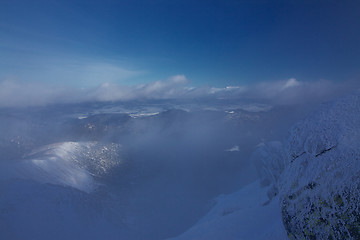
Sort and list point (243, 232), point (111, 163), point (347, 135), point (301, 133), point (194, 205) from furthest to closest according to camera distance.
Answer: point (111, 163)
point (194, 205)
point (243, 232)
point (301, 133)
point (347, 135)

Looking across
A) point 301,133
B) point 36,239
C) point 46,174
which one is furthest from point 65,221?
point 301,133

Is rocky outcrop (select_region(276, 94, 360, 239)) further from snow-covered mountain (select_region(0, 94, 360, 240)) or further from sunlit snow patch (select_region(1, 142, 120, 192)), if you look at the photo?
sunlit snow patch (select_region(1, 142, 120, 192))

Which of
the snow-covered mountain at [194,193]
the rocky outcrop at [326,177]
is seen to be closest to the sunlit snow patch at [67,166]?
the snow-covered mountain at [194,193]

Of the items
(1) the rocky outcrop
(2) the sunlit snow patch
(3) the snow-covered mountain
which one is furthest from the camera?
(2) the sunlit snow patch

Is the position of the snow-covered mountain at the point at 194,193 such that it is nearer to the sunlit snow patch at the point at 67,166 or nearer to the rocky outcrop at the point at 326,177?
the rocky outcrop at the point at 326,177

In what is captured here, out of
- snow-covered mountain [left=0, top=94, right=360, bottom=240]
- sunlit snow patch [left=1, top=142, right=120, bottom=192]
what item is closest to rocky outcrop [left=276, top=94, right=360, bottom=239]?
snow-covered mountain [left=0, top=94, right=360, bottom=240]

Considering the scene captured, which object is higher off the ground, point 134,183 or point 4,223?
point 4,223

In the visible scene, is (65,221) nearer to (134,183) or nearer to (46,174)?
(46,174)

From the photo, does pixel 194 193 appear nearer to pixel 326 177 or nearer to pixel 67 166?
pixel 67 166

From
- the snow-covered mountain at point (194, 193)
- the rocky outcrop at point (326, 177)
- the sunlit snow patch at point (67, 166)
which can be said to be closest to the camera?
the rocky outcrop at point (326, 177)

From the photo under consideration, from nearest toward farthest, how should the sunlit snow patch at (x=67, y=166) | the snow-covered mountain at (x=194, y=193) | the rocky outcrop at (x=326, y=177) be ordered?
the rocky outcrop at (x=326, y=177), the snow-covered mountain at (x=194, y=193), the sunlit snow patch at (x=67, y=166)

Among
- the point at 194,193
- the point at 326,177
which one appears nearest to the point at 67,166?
the point at 194,193

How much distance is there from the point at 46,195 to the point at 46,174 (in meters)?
26.7

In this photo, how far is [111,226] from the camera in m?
92.9
